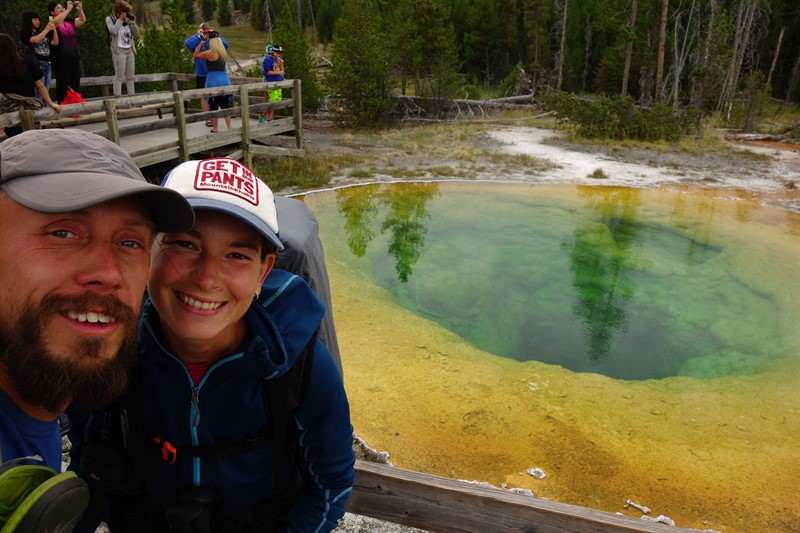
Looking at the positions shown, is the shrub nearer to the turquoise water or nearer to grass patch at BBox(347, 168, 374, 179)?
the turquoise water

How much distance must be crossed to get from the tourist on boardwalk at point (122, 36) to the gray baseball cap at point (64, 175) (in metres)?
9.53

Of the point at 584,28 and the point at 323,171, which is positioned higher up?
the point at 584,28

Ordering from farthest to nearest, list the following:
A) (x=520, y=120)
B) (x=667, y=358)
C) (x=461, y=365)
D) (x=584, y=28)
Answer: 1. (x=584, y=28)
2. (x=520, y=120)
3. (x=667, y=358)
4. (x=461, y=365)

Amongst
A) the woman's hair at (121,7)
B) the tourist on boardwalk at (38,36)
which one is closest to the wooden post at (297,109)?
the woman's hair at (121,7)

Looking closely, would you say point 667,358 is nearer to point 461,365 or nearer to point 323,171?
point 461,365

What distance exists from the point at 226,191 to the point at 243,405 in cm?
56

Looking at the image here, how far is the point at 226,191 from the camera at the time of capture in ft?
4.63

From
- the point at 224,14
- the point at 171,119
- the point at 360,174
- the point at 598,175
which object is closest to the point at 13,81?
the point at 171,119

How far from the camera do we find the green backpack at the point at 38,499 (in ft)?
2.96

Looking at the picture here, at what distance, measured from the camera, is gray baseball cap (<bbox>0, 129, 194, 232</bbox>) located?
43.3 inches

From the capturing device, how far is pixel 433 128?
64.2ft

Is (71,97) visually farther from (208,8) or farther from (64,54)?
(208,8)

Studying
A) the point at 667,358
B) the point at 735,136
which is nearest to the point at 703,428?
the point at 667,358

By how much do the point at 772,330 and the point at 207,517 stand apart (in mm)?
7198
